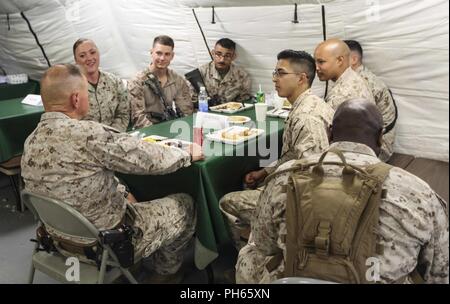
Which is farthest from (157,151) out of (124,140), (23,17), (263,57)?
(23,17)

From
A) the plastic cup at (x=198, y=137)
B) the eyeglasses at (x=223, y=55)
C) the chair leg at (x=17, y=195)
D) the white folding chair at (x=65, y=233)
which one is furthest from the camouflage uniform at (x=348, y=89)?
the chair leg at (x=17, y=195)

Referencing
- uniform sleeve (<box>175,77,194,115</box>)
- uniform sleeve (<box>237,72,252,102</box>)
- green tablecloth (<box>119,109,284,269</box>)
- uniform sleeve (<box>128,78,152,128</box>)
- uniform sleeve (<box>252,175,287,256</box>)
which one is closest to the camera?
uniform sleeve (<box>252,175,287,256</box>)

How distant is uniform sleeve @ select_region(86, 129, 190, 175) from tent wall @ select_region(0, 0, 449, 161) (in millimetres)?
1175

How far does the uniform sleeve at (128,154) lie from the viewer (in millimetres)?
1701

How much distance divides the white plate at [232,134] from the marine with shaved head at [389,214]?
2.97ft

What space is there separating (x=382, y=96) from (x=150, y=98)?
1718mm

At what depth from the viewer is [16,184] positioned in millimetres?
3424

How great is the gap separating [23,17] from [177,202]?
3243 mm

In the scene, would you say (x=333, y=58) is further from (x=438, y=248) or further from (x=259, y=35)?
(x=438, y=248)

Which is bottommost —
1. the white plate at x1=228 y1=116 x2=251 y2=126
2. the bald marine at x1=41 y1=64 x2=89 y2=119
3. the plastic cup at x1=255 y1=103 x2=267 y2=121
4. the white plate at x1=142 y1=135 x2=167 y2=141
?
the white plate at x1=142 y1=135 x2=167 y2=141

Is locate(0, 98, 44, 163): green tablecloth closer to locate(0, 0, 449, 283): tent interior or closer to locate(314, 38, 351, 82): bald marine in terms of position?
locate(0, 0, 449, 283): tent interior

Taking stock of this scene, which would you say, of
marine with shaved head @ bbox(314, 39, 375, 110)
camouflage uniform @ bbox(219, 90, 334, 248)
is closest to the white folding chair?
camouflage uniform @ bbox(219, 90, 334, 248)

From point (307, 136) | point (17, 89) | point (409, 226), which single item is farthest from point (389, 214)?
point (17, 89)

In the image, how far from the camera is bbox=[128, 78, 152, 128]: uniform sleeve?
3219mm
